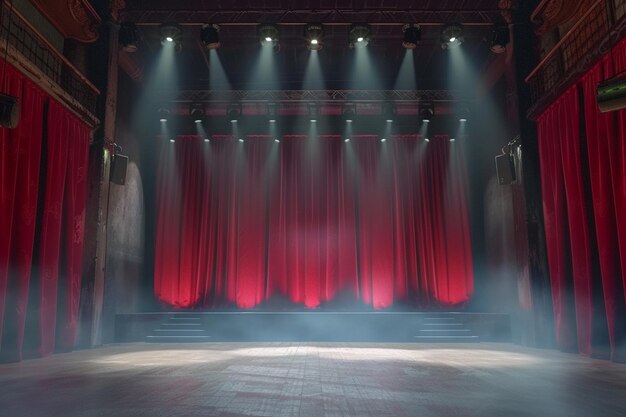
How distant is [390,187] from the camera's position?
9.56 meters

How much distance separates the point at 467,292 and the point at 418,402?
706 centimetres

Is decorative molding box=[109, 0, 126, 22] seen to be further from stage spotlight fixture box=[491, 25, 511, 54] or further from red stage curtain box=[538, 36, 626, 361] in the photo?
red stage curtain box=[538, 36, 626, 361]

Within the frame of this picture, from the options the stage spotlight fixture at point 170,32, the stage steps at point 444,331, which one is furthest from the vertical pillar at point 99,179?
the stage steps at point 444,331

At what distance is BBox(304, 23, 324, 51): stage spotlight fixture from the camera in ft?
22.2

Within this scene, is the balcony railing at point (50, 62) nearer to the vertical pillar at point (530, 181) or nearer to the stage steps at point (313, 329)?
the stage steps at point (313, 329)

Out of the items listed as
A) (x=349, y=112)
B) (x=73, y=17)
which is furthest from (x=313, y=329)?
(x=73, y=17)

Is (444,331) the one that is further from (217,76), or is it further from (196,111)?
(217,76)

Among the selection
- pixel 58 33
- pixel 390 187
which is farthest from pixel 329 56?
pixel 58 33

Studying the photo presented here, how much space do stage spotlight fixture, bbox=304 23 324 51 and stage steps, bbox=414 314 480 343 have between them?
4.85 metres

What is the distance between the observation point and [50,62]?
19.1 ft

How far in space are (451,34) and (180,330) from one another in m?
6.43

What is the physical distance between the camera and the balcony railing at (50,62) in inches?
197

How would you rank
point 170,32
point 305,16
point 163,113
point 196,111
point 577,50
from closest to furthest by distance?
point 577,50, point 170,32, point 305,16, point 196,111, point 163,113

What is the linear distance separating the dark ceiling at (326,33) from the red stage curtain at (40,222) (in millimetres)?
2485
